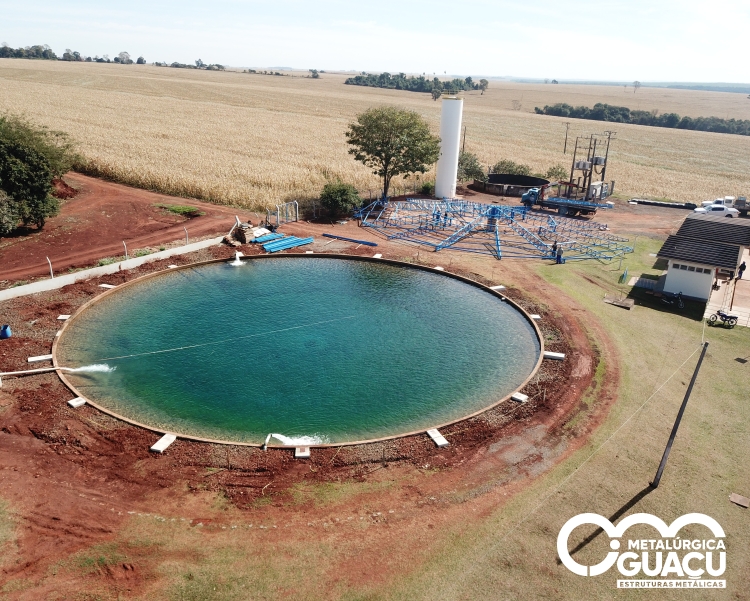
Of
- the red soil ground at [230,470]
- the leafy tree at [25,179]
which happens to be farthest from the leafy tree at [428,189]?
the leafy tree at [25,179]

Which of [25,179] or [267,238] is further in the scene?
[267,238]

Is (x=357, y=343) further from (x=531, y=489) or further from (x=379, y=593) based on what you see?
(x=379, y=593)

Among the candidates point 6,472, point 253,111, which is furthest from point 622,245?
point 253,111

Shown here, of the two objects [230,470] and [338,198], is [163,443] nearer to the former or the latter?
[230,470]

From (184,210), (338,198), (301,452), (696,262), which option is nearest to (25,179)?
(184,210)

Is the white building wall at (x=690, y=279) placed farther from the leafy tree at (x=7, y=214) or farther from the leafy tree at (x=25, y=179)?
the leafy tree at (x=7, y=214)
